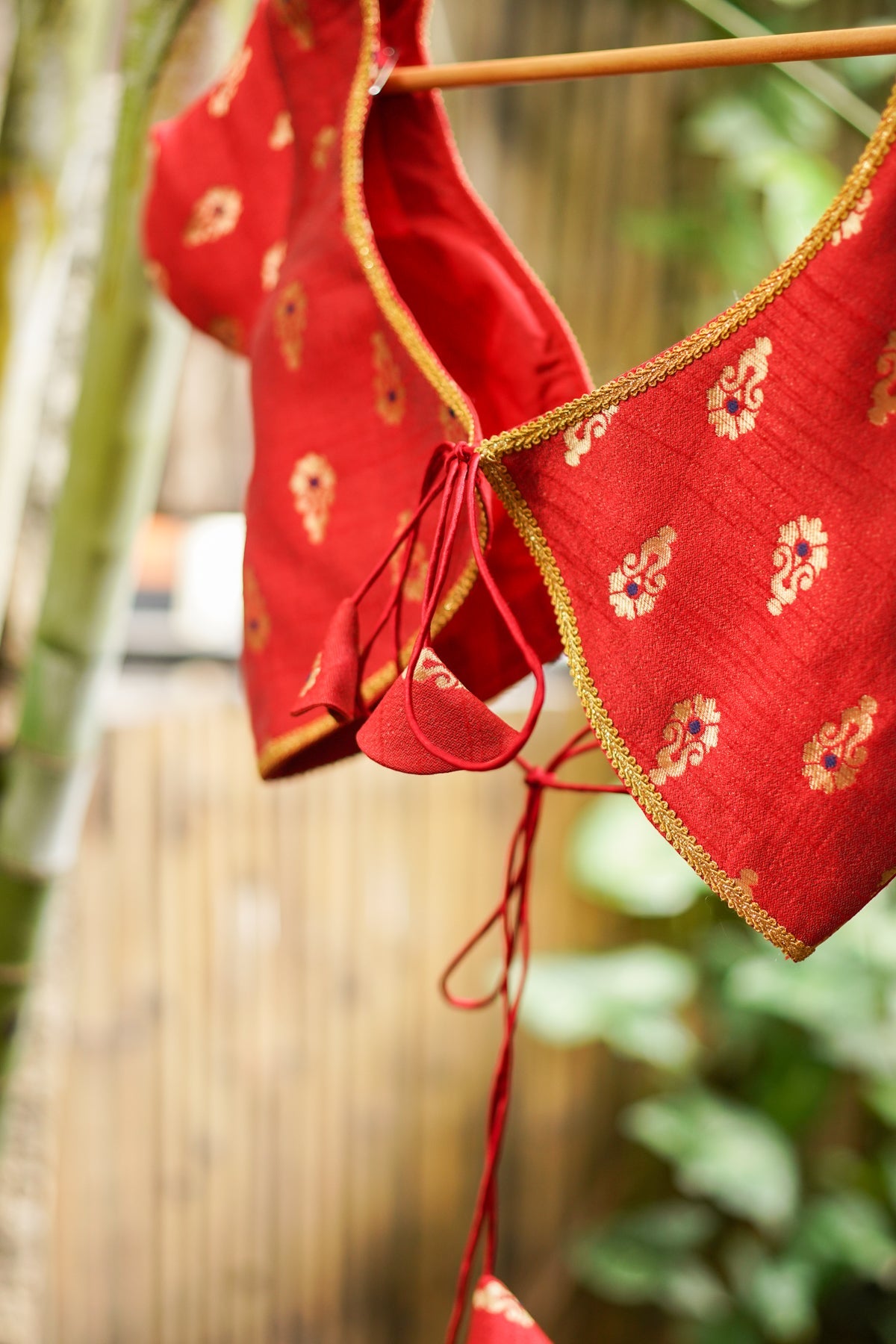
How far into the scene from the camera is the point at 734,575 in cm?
39

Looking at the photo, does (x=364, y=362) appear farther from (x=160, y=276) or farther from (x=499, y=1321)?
(x=499, y=1321)

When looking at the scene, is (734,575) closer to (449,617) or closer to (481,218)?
(449,617)

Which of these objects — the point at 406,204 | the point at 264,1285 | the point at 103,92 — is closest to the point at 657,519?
the point at 406,204

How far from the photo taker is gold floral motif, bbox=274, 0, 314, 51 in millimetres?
522

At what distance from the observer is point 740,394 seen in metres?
0.38

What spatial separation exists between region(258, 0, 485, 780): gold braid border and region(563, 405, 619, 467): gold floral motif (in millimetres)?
37

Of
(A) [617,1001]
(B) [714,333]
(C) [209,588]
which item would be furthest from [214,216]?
(A) [617,1001]

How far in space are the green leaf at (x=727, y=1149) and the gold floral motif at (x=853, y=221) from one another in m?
1.38

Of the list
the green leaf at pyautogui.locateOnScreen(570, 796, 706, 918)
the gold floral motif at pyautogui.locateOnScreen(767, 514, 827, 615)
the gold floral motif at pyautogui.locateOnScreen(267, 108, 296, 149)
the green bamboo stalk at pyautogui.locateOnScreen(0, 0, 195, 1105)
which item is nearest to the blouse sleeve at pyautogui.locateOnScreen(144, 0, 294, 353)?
the gold floral motif at pyautogui.locateOnScreen(267, 108, 296, 149)

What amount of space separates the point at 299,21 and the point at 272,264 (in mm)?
113

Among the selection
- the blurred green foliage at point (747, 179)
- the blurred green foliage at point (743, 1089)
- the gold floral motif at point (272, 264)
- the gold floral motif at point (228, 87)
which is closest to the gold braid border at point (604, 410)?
the gold floral motif at point (272, 264)

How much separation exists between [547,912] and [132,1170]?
71cm

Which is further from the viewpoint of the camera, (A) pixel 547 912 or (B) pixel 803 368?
(A) pixel 547 912

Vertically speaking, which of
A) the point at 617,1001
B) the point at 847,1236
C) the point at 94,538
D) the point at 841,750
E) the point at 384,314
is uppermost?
the point at 384,314
